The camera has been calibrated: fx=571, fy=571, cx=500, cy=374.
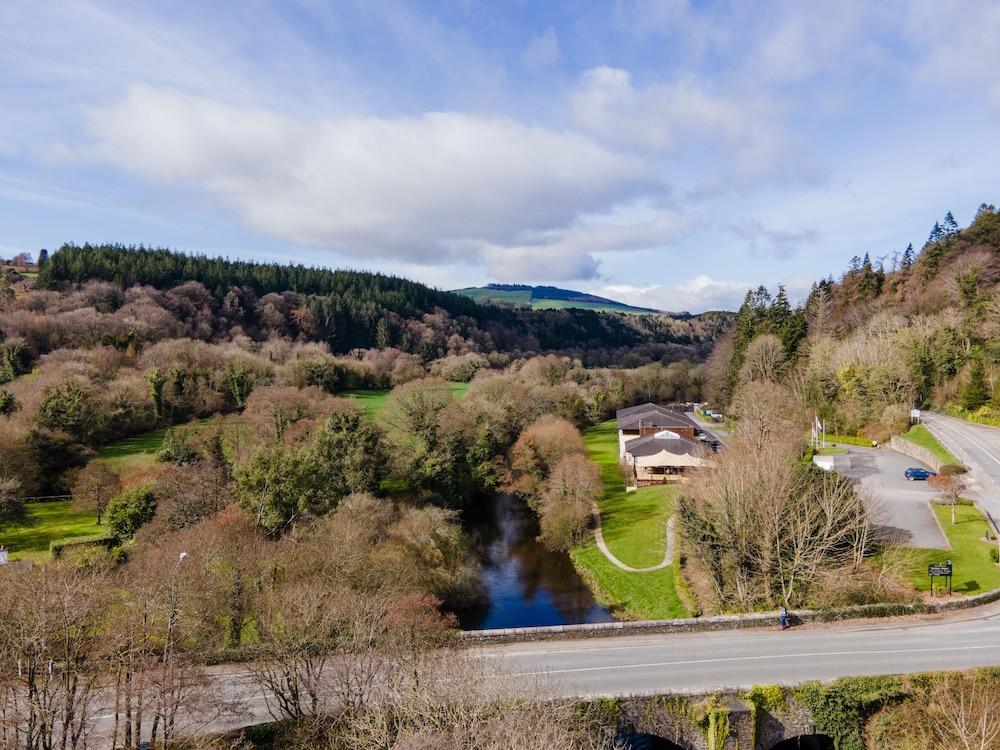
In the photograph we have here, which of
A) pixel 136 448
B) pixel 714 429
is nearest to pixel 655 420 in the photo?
pixel 714 429

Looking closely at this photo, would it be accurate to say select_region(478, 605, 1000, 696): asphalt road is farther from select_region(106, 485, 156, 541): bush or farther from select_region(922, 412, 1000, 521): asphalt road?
select_region(106, 485, 156, 541): bush

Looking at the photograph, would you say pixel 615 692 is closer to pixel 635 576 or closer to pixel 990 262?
pixel 635 576

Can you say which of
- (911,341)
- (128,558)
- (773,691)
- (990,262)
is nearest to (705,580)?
(773,691)

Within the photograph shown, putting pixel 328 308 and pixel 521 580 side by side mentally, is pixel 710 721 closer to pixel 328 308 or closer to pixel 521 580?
pixel 521 580

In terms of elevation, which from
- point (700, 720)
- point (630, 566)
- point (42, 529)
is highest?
point (42, 529)

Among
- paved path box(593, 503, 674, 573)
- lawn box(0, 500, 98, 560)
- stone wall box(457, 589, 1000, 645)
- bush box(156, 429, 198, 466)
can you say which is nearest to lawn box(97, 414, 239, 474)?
bush box(156, 429, 198, 466)

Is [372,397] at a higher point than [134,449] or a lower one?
higher

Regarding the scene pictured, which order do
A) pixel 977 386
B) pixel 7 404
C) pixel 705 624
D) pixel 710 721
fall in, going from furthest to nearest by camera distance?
pixel 977 386 < pixel 7 404 < pixel 705 624 < pixel 710 721
